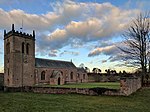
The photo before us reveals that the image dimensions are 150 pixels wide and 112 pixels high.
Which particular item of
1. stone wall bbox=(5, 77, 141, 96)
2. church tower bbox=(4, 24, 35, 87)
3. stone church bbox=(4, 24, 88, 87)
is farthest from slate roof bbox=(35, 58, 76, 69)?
stone wall bbox=(5, 77, 141, 96)

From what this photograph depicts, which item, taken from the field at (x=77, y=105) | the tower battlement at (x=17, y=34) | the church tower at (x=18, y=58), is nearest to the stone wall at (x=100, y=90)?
the field at (x=77, y=105)

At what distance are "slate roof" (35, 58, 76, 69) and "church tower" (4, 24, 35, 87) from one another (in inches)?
198

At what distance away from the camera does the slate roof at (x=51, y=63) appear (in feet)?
147

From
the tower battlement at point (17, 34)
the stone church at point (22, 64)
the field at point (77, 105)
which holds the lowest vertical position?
the field at point (77, 105)

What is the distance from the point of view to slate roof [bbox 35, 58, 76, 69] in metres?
44.7

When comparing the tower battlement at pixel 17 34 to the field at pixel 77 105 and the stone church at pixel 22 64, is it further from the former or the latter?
the field at pixel 77 105

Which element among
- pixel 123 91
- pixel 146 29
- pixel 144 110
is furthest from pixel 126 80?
pixel 146 29

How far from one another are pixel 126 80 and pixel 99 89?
11.4ft

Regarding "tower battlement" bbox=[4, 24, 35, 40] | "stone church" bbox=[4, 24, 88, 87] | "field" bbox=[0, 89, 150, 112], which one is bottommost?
"field" bbox=[0, 89, 150, 112]

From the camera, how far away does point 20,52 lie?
120 ft

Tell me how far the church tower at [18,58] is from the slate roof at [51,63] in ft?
16.5

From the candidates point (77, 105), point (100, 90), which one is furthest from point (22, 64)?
point (77, 105)

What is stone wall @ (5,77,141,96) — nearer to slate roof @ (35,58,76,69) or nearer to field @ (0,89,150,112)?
field @ (0,89,150,112)

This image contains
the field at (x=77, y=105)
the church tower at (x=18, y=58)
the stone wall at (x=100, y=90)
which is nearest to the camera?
the field at (x=77, y=105)
